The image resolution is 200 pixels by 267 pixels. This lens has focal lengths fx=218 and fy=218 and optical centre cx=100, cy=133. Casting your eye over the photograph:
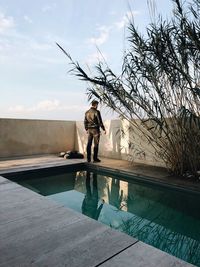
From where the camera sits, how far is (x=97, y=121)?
15.4 feet

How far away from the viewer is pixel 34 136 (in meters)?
5.71

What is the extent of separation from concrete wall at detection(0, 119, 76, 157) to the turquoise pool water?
1.81 meters

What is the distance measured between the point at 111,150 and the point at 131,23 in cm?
284

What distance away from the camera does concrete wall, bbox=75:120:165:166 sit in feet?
14.7

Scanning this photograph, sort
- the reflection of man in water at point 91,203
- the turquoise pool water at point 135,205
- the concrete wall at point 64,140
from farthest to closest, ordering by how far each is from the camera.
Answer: the concrete wall at point 64,140 < the reflection of man in water at point 91,203 < the turquoise pool water at point 135,205

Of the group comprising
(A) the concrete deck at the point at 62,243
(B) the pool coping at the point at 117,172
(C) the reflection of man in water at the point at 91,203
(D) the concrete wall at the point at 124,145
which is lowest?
(C) the reflection of man in water at the point at 91,203

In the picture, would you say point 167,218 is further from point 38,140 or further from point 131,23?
point 38,140

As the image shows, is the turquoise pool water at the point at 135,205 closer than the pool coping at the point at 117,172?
Yes

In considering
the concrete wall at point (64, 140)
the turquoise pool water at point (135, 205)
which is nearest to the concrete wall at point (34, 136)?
the concrete wall at point (64, 140)

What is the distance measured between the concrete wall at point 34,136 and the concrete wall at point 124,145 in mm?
643

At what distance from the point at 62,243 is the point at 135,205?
157 centimetres

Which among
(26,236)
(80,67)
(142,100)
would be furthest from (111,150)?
(26,236)

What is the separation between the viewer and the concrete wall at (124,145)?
14.7 feet

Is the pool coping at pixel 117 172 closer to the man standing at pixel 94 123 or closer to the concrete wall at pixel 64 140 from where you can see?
the man standing at pixel 94 123
